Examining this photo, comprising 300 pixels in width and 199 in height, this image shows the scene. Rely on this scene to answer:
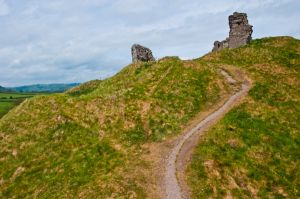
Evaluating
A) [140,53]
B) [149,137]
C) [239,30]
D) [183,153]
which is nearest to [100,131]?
[149,137]

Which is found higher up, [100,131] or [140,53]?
[140,53]

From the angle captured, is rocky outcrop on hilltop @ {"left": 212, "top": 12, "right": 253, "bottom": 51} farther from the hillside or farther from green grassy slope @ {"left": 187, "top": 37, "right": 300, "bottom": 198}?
green grassy slope @ {"left": 187, "top": 37, "right": 300, "bottom": 198}

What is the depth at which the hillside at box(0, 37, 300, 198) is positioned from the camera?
34.3 metres

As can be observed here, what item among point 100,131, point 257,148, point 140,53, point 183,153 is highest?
point 140,53

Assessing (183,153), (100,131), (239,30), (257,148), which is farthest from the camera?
(239,30)

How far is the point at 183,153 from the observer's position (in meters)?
37.6

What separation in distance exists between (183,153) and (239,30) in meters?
50.0

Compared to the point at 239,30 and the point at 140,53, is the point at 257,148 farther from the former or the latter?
the point at 239,30

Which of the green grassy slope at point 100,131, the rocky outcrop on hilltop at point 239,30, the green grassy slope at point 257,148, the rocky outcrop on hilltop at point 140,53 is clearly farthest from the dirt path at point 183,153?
the rocky outcrop on hilltop at point 239,30

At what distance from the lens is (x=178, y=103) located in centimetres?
4928

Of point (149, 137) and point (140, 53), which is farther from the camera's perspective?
point (140, 53)

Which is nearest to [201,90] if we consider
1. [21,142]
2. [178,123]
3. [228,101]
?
[228,101]

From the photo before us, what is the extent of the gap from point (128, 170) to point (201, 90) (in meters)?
21.7

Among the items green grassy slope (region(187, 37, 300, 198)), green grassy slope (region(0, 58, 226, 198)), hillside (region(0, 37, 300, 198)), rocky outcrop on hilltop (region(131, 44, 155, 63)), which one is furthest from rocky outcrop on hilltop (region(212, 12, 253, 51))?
green grassy slope (region(0, 58, 226, 198))
